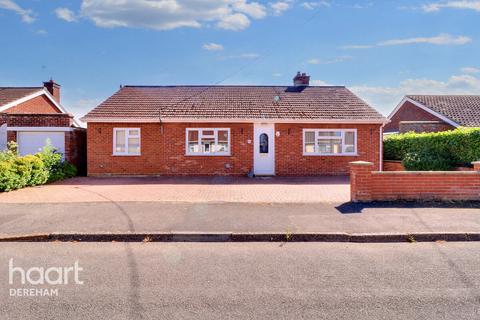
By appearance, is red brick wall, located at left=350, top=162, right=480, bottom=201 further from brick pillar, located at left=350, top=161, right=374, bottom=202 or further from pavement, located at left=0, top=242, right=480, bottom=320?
pavement, located at left=0, top=242, right=480, bottom=320

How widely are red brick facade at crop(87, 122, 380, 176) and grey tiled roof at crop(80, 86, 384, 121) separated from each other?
1.69 feet

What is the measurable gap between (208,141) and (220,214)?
29.0 feet

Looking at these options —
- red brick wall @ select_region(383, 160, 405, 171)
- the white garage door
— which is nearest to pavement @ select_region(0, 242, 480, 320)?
red brick wall @ select_region(383, 160, 405, 171)

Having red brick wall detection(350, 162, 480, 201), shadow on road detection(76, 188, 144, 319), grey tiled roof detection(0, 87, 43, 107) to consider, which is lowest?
shadow on road detection(76, 188, 144, 319)

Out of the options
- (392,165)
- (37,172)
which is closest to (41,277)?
(37,172)

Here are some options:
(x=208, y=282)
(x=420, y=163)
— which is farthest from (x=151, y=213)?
(x=420, y=163)

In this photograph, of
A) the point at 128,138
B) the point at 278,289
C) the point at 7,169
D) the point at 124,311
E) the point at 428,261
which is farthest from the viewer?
the point at 128,138

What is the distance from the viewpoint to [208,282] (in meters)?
4.28

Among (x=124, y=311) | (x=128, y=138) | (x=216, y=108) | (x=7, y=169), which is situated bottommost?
(x=124, y=311)

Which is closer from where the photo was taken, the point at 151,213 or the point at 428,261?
the point at 428,261

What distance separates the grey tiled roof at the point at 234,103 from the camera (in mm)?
16172

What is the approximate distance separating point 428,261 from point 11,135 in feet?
57.0

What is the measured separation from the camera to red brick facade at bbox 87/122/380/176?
15.9 m

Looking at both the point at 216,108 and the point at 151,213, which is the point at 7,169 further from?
the point at 216,108
